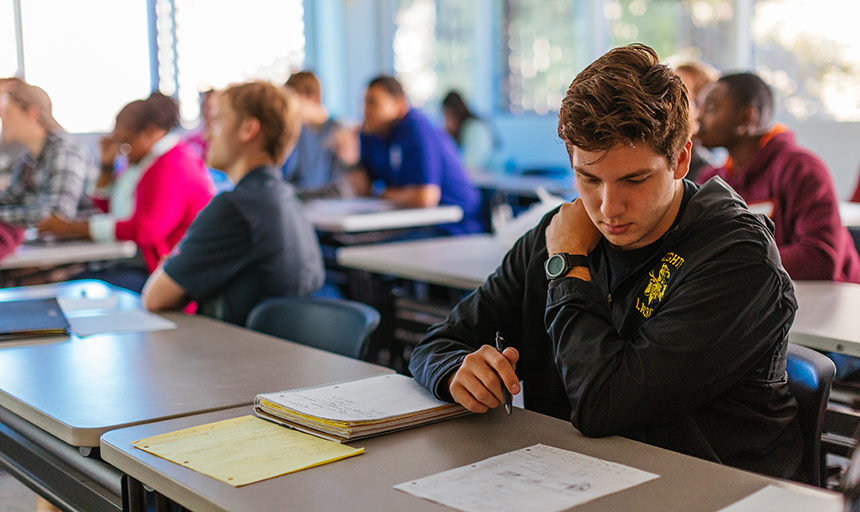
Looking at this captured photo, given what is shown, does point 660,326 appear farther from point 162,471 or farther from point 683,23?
point 683,23

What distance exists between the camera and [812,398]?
131 cm

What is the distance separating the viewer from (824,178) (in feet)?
8.43

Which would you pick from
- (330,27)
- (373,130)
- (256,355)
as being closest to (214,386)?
Result: (256,355)

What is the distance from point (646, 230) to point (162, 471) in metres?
0.80

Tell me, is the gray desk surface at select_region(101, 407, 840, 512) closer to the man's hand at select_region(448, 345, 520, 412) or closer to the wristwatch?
the man's hand at select_region(448, 345, 520, 412)

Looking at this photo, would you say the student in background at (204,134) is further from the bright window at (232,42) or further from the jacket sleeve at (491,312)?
the jacket sleeve at (491,312)

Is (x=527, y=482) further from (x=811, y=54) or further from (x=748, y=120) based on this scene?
(x=811, y=54)

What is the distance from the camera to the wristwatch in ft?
4.38

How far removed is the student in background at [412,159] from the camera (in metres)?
4.69

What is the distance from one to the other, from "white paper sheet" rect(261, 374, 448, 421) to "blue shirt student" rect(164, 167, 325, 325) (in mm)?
1000

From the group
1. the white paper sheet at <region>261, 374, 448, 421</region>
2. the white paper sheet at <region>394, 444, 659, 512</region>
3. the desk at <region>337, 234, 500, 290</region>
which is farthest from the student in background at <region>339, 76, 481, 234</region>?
the white paper sheet at <region>394, 444, 659, 512</region>

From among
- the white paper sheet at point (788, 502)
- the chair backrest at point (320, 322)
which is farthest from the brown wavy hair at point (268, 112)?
the white paper sheet at point (788, 502)

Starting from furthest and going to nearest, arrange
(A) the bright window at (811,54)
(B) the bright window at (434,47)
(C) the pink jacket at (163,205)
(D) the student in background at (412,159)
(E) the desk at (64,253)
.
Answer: (B) the bright window at (434,47), (A) the bright window at (811,54), (D) the student in background at (412,159), (C) the pink jacket at (163,205), (E) the desk at (64,253)

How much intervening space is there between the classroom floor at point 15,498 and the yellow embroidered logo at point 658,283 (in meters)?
2.05
